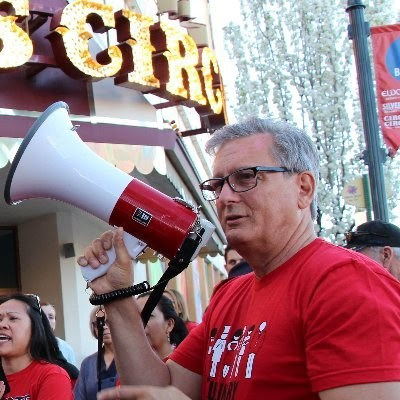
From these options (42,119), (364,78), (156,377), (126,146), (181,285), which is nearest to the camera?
(156,377)

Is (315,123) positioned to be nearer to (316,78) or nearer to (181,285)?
(316,78)

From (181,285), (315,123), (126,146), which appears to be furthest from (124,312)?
(315,123)

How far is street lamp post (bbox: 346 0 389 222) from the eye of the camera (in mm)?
7590

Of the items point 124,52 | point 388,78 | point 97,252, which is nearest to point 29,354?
point 97,252

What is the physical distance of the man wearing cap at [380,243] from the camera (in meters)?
4.46

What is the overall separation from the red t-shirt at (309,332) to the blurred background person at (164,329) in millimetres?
2944

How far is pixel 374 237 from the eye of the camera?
453cm

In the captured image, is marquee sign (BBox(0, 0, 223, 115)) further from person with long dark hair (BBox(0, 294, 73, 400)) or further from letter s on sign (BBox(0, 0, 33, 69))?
person with long dark hair (BBox(0, 294, 73, 400))

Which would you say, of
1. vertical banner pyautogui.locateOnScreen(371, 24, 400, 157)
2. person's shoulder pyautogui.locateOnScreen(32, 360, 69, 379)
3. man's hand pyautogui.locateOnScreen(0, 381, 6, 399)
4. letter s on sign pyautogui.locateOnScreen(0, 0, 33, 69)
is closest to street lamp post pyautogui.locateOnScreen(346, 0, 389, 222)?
vertical banner pyautogui.locateOnScreen(371, 24, 400, 157)

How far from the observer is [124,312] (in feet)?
8.77

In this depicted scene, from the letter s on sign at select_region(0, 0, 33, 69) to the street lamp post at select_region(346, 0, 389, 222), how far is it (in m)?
3.09

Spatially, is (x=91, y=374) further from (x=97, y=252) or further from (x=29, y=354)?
(x=97, y=252)

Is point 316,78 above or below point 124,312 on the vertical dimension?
above

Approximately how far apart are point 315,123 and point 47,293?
9.81 meters
